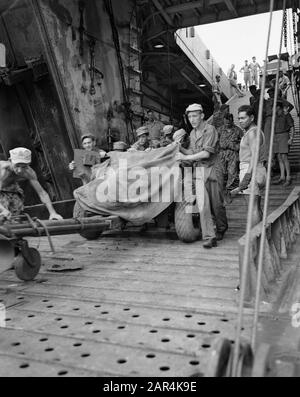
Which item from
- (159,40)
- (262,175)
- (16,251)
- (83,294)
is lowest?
(83,294)

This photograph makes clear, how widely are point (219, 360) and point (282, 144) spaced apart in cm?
772

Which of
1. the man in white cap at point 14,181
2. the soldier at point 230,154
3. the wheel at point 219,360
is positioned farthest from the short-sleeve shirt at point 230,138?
the wheel at point 219,360

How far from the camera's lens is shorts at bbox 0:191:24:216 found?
5027 millimetres

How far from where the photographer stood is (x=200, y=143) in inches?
218

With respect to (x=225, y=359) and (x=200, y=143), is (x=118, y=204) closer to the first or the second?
(x=200, y=143)

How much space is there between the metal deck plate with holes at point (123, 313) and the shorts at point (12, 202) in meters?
0.65

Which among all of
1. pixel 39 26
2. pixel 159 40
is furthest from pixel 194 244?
pixel 159 40

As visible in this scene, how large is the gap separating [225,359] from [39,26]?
6.83 meters

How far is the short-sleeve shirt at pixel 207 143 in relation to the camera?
17.8 feet

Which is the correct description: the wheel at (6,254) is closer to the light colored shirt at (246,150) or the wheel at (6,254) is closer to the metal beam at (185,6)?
the light colored shirt at (246,150)

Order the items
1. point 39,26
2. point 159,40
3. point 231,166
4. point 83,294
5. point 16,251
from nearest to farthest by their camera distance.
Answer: point 83,294 → point 16,251 → point 39,26 → point 231,166 → point 159,40

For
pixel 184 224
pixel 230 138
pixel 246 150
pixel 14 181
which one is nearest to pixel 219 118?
pixel 230 138

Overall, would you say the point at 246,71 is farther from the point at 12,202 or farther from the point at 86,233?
the point at 12,202

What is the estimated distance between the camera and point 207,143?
5418 mm
